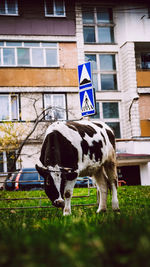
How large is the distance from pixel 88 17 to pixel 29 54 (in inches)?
238

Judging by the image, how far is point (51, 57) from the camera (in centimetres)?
2786

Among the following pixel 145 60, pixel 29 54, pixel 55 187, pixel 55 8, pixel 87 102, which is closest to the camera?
pixel 55 187

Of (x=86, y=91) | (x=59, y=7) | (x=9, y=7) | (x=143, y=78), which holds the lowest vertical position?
(x=86, y=91)

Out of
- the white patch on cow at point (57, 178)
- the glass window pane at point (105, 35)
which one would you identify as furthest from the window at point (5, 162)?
the white patch on cow at point (57, 178)

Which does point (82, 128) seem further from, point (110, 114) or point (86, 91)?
point (110, 114)

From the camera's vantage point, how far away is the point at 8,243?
2.02m

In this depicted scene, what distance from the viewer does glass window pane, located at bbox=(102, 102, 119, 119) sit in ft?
94.6

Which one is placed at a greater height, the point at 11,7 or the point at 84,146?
the point at 11,7

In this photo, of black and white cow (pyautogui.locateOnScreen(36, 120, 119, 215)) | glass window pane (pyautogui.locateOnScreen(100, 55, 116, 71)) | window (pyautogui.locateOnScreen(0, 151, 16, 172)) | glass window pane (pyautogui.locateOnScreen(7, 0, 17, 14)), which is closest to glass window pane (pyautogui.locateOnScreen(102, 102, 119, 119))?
glass window pane (pyautogui.locateOnScreen(100, 55, 116, 71))

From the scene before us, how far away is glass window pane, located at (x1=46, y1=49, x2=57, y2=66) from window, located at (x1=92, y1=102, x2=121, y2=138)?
4.61 m

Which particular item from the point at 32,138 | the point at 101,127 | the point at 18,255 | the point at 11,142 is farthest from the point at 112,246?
the point at 32,138

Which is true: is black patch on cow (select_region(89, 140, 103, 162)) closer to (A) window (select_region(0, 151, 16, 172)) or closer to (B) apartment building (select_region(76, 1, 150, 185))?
(A) window (select_region(0, 151, 16, 172))

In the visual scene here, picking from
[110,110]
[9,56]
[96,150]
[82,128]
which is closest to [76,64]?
[110,110]

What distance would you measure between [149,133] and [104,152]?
2185cm
